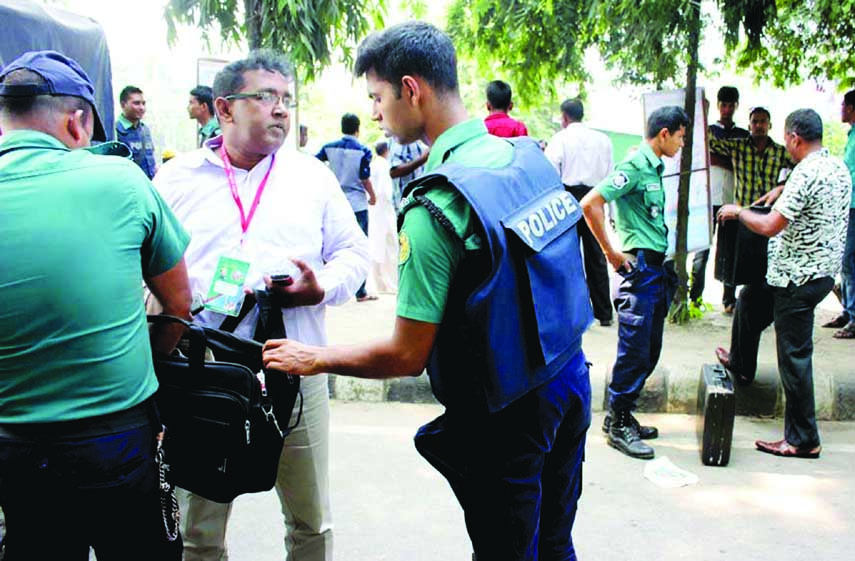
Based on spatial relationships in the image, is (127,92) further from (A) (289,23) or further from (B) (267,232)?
(B) (267,232)

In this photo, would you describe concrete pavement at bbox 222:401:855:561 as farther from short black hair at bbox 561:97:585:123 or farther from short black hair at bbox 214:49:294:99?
short black hair at bbox 561:97:585:123

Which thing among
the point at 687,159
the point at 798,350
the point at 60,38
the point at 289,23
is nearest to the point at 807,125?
the point at 798,350

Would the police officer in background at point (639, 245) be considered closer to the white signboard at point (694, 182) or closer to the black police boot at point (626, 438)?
the black police boot at point (626, 438)

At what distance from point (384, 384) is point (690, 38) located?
3531 millimetres

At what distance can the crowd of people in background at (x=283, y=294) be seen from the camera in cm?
182

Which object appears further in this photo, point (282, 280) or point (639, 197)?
point (639, 197)

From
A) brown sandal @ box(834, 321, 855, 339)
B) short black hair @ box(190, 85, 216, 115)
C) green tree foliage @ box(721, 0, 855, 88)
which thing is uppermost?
green tree foliage @ box(721, 0, 855, 88)

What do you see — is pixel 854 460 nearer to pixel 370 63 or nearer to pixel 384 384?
pixel 384 384

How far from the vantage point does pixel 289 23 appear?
6.33 metres

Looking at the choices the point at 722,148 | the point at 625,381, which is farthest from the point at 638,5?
the point at 625,381

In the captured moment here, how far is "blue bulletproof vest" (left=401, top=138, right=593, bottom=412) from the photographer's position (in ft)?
5.99

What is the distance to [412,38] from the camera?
1961 millimetres

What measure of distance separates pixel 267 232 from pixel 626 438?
9.09ft

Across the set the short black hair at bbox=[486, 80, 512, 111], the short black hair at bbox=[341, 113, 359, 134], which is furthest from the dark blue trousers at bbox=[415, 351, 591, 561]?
the short black hair at bbox=[341, 113, 359, 134]
